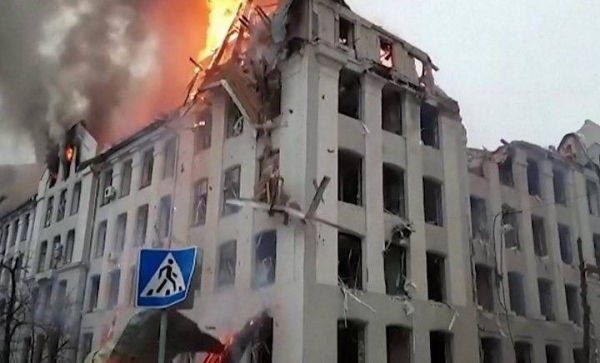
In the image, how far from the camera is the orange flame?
23.2 metres

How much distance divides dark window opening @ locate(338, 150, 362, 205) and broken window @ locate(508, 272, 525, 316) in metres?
8.50

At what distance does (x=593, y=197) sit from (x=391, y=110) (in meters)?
13.8

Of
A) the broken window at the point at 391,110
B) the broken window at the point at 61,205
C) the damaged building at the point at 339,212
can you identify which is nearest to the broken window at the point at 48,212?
the broken window at the point at 61,205

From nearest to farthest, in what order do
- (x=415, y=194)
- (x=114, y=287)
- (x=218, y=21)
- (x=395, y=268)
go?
1. (x=395, y=268)
2. (x=415, y=194)
3. (x=218, y=21)
4. (x=114, y=287)

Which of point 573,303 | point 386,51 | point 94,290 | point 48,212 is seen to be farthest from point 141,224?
point 573,303

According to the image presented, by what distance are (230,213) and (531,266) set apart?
12.7m

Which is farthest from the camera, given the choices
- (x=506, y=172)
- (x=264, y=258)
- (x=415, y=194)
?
(x=506, y=172)

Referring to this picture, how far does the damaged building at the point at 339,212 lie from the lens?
1652cm

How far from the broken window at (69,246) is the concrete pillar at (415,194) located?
18.0 metres

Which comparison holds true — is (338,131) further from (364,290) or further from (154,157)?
(154,157)

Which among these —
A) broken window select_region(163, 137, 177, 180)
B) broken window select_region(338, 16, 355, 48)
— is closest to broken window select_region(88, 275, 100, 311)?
broken window select_region(163, 137, 177, 180)

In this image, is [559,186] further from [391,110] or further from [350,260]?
[350,260]

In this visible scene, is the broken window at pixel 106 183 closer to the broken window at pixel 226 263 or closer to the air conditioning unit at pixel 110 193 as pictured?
the air conditioning unit at pixel 110 193

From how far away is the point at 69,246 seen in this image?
1140 inches
